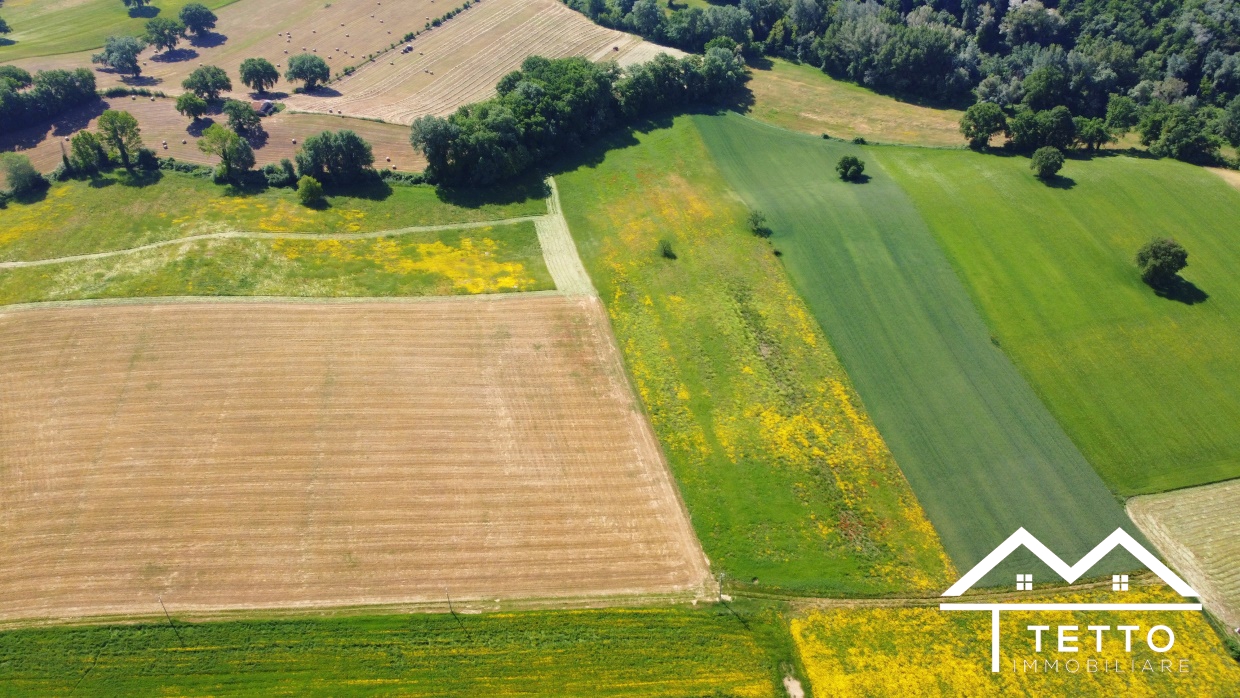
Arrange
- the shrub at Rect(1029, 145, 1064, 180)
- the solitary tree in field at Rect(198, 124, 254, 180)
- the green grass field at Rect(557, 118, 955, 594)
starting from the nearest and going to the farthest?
the green grass field at Rect(557, 118, 955, 594) < the shrub at Rect(1029, 145, 1064, 180) < the solitary tree in field at Rect(198, 124, 254, 180)

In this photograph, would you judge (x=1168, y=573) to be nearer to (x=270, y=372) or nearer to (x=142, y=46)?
(x=270, y=372)

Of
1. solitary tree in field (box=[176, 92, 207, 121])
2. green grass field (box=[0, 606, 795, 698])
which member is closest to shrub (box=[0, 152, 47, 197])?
solitary tree in field (box=[176, 92, 207, 121])

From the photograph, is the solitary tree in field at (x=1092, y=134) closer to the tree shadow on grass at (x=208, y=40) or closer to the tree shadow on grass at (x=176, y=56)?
the tree shadow on grass at (x=208, y=40)

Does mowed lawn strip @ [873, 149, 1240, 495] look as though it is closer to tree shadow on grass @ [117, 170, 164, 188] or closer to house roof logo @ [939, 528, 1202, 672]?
house roof logo @ [939, 528, 1202, 672]

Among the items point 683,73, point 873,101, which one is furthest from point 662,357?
point 873,101

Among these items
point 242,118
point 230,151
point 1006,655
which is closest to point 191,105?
point 242,118

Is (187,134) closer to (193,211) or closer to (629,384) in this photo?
(193,211)
